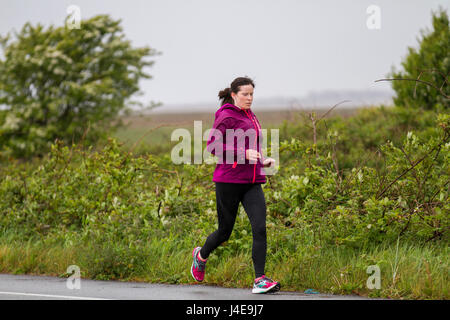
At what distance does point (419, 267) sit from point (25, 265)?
5.21 meters

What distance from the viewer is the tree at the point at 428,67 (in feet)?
49.4

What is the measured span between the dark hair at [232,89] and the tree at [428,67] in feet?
31.8

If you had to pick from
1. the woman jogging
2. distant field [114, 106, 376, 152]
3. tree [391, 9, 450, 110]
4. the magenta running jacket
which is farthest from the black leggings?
tree [391, 9, 450, 110]

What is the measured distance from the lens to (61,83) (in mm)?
20422

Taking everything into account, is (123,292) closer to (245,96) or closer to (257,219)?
(257,219)

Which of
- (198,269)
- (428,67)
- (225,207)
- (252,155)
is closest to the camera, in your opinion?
(252,155)

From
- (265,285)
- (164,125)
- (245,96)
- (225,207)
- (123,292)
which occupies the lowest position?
(123,292)

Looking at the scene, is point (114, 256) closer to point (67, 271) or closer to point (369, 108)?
point (67, 271)

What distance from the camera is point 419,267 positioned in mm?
6098

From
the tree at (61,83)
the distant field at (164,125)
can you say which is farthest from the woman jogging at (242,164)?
the tree at (61,83)

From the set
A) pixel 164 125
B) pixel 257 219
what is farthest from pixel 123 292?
pixel 164 125

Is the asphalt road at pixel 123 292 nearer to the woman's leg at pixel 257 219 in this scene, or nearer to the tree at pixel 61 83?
the woman's leg at pixel 257 219

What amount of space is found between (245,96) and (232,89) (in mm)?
198

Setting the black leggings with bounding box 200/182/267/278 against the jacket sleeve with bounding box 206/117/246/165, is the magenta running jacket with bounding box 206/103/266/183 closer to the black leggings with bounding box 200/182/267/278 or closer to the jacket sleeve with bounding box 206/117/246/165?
the jacket sleeve with bounding box 206/117/246/165
